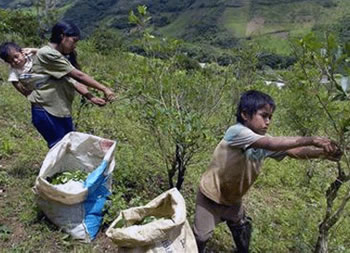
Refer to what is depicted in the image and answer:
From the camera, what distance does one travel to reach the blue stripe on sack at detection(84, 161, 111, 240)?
3.10m

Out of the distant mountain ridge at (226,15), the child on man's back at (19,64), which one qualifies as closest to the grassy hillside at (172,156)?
the child on man's back at (19,64)

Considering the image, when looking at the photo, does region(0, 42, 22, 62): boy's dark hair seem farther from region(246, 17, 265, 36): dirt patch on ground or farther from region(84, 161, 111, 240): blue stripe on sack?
region(246, 17, 265, 36): dirt patch on ground

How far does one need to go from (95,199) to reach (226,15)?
8760 centimetres

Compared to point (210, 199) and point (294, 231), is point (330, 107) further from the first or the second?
point (294, 231)

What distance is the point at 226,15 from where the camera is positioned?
8700cm

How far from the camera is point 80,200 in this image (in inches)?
121

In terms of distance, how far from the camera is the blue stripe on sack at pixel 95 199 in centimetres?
310

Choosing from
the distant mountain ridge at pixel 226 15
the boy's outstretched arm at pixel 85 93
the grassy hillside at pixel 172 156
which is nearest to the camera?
the grassy hillside at pixel 172 156

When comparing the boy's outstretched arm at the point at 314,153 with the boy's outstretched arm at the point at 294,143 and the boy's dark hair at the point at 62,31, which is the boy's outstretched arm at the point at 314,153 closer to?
the boy's outstretched arm at the point at 294,143

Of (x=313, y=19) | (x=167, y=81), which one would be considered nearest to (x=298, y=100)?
(x=167, y=81)

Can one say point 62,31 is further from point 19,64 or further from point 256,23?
point 256,23

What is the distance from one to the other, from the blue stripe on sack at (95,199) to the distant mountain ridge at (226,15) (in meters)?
70.3

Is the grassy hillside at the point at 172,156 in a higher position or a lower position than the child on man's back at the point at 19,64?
Result: lower

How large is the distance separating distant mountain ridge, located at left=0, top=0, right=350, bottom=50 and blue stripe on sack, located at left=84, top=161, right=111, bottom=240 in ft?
231
